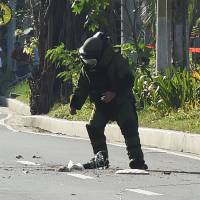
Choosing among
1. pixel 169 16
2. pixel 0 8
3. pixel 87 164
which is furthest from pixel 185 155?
pixel 0 8

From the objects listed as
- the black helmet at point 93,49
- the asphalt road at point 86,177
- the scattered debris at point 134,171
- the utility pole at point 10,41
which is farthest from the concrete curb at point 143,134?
the utility pole at point 10,41

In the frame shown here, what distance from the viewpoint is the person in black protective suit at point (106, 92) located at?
11234 mm

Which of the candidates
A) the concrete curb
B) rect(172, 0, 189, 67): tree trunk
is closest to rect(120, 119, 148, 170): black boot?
the concrete curb

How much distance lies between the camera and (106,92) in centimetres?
1130

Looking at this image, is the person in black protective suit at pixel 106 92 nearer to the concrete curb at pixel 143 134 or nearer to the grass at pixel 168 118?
the concrete curb at pixel 143 134

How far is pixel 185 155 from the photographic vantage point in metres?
13.6

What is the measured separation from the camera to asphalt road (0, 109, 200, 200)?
9.26 meters

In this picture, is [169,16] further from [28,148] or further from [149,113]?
[28,148]

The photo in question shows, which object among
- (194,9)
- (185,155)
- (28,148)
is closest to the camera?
(185,155)

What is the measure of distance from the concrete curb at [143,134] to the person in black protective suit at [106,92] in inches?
102

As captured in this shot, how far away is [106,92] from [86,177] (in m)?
1.19

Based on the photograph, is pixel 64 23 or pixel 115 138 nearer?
pixel 115 138

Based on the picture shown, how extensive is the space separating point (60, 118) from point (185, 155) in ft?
21.4

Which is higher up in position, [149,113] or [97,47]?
[97,47]
